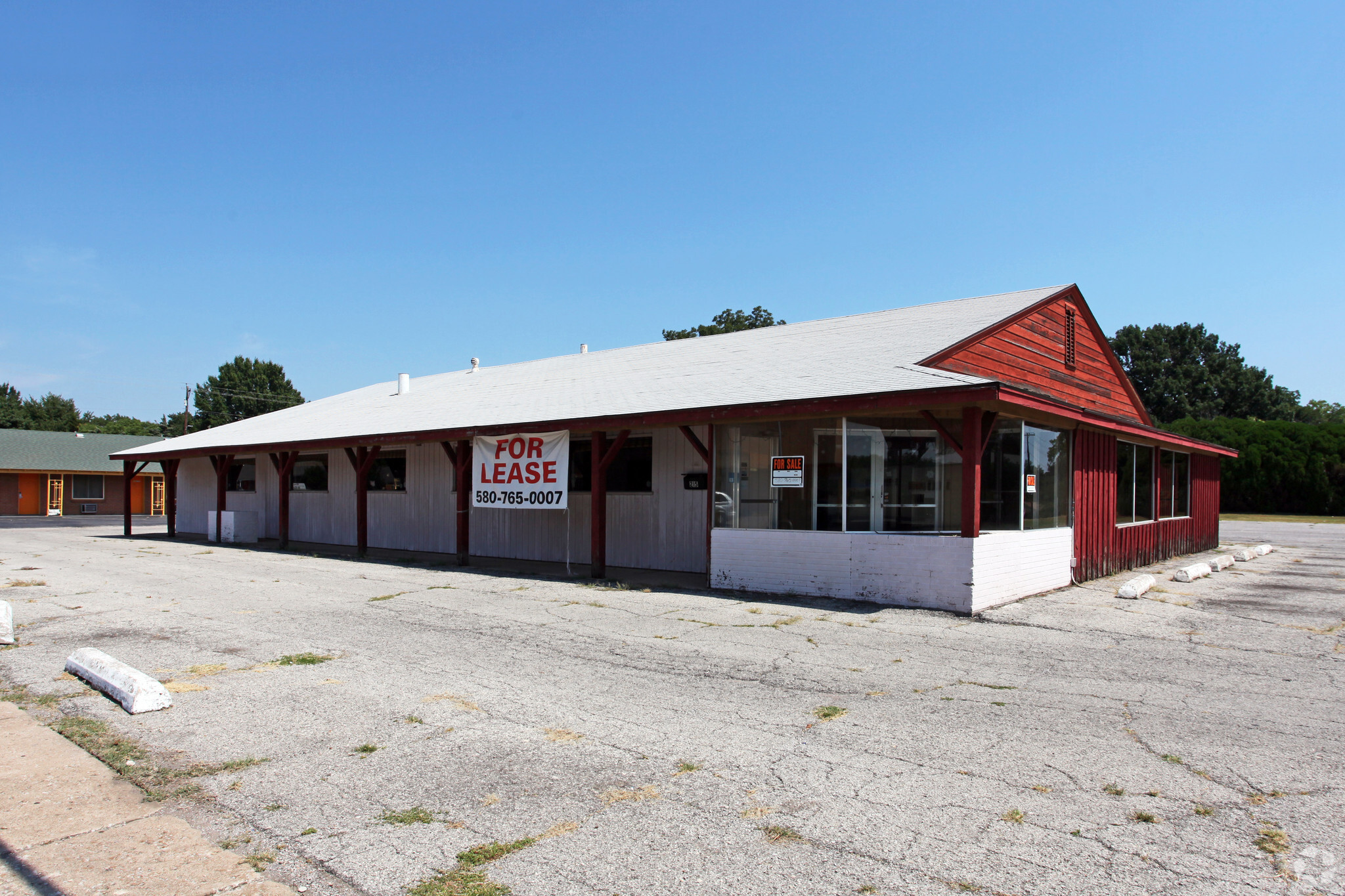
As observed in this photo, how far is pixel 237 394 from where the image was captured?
241ft

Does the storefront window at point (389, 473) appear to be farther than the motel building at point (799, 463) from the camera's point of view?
Yes

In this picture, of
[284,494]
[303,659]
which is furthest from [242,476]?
[303,659]

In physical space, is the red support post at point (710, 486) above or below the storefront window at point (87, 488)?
above

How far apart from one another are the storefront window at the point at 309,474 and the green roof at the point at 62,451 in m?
22.3

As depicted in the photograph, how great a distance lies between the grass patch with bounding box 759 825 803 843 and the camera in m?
3.70

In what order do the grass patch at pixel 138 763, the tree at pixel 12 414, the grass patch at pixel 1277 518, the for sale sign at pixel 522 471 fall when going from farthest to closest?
the tree at pixel 12 414, the grass patch at pixel 1277 518, the for sale sign at pixel 522 471, the grass patch at pixel 138 763

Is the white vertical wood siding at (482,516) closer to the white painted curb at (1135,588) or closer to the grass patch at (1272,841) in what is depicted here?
the white painted curb at (1135,588)

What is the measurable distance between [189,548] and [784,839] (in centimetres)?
2085

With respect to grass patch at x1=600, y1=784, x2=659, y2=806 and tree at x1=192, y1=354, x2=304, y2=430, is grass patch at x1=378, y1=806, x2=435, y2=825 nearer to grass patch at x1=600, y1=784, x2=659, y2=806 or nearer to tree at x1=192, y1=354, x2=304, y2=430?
grass patch at x1=600, y1=784, x2=659, y2=806

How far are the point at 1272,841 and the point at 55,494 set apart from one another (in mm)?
47875

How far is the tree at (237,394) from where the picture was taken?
7356 cm

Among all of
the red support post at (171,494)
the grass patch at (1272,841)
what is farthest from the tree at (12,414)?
the grass patch at (1272,841)

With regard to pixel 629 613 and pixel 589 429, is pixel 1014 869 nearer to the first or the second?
pixel 629 613

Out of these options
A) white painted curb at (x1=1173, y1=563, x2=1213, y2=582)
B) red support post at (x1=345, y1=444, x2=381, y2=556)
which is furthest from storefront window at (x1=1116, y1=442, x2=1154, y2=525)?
red support post at (x1=345, y1=444, x2=381, y2=556)
